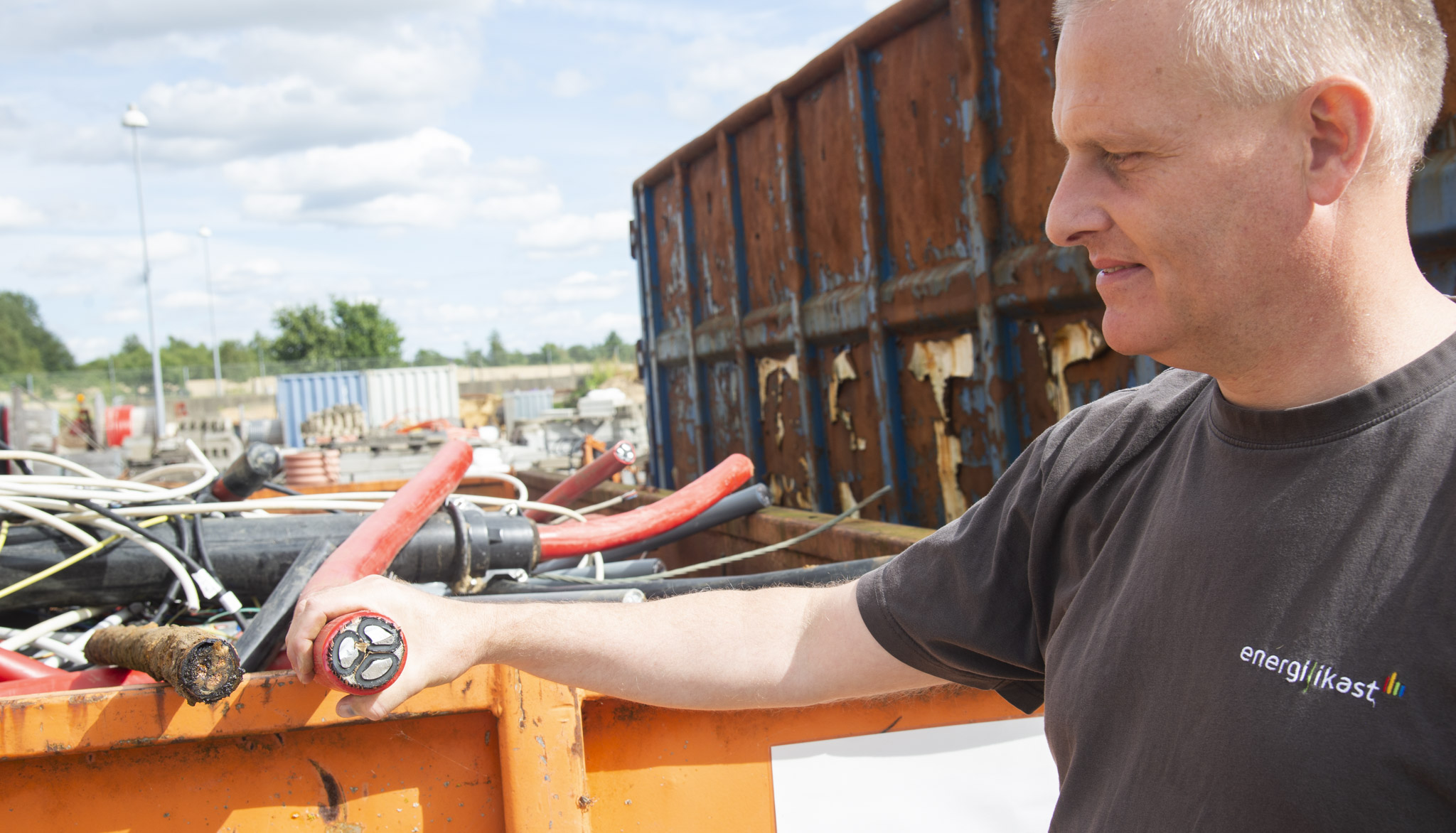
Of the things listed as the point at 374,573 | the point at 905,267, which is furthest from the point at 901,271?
the point at 374,573

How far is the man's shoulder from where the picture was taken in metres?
1.18

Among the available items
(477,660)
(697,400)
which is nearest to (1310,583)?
(477,660)

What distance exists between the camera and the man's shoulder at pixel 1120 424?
46.4 inches

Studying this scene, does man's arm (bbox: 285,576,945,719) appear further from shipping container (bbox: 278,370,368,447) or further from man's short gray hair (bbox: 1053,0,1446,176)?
shipping container (bbox: 278,370,368,447)

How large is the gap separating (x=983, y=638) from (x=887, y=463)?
2067mm

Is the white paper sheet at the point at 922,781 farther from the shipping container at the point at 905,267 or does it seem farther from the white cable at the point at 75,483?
the white cable at the point at 75,483

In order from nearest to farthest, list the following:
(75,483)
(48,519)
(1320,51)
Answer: (1320,51) < (48,519) < (75,483)

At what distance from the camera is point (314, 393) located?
1184 inches

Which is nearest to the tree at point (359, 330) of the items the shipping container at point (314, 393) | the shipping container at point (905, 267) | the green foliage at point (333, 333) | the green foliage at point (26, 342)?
the green foliage at point (333, 333)

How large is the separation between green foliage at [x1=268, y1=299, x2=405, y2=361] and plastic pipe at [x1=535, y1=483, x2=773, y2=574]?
4756cm

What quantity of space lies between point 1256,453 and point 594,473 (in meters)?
2.27

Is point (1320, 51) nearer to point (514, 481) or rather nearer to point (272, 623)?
point (272, 623)

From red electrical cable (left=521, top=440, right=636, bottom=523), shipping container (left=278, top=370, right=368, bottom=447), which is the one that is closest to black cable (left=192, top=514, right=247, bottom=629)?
red electrical cable (left=521, top=440, right=636, bottom=523)

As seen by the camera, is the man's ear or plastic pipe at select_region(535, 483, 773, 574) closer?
the man's ear
